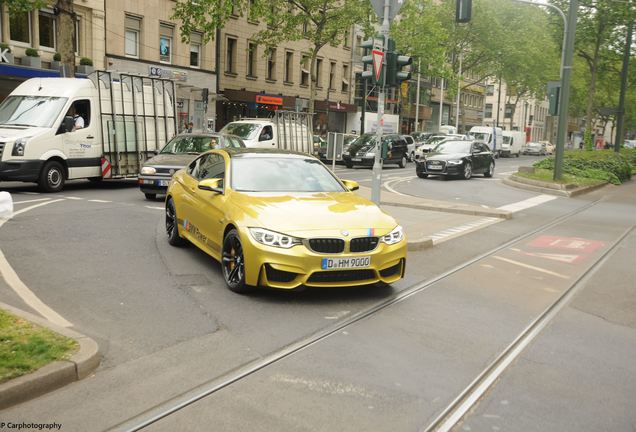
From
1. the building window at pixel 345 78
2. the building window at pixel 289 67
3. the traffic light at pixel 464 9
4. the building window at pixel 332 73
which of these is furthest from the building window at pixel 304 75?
the traffic light at pixel 464 9

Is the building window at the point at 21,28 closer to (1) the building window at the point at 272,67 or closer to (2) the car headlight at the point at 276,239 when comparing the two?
(1) the building window at the point at 272,67

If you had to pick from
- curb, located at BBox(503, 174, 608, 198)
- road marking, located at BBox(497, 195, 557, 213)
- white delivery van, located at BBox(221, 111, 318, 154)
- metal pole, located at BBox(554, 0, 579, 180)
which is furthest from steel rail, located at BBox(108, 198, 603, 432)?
white delivery van, located at BBox(221, 111, 318, 154)

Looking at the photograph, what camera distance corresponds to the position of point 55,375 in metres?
4.30

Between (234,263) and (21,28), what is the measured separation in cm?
2503

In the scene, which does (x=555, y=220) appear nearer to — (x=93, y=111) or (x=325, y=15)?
(x=93, y=111)

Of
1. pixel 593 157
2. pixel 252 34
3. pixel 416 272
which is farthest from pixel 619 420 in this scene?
pixel 252 34

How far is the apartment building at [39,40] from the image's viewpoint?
26.5 meters

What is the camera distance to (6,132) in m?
15.2

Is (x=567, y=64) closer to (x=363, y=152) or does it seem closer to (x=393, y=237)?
(x=363, y=152)

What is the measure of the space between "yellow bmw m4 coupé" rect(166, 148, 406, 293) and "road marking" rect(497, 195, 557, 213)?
9.64m

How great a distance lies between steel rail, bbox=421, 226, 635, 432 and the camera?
411 cm

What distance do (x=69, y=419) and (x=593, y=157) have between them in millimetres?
31300

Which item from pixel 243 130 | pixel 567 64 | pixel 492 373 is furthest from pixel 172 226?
pixel 567 64

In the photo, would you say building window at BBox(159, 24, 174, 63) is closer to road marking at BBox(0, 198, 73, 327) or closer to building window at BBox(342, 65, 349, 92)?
building window at BBox(342, 65, 349, 92)
